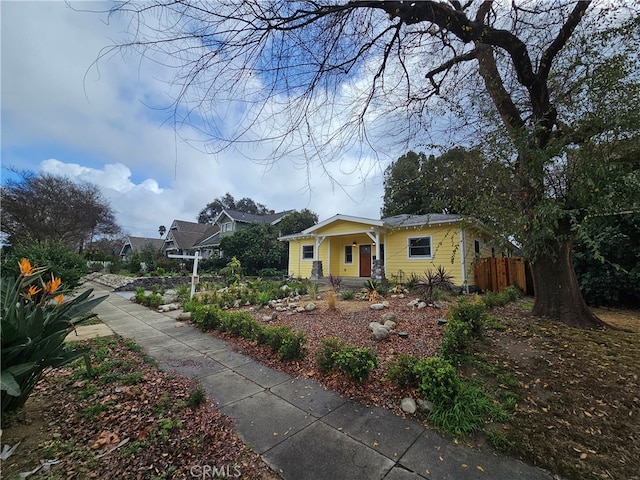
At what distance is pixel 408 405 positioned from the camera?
2.64 metres

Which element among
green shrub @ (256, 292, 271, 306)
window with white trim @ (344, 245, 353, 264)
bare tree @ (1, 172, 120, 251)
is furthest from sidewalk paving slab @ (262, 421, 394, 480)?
bare tree @ (1, 172, 120, 251)

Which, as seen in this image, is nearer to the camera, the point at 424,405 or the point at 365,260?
the point at 424,405

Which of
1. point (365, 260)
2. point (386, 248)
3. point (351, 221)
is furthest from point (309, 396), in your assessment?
point (365, 260)

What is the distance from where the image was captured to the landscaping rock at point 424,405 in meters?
2.58

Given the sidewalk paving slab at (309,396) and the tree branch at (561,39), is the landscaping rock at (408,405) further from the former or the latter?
the tree branch at (561,39)

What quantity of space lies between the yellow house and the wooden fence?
1.31ft

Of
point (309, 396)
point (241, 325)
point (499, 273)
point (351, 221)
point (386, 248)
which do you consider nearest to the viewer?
point (309, 396)

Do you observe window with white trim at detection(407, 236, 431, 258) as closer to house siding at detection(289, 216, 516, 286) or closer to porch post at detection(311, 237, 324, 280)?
house siding at detection(289, 216, 516, 286)

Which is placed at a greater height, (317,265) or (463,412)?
(317,265)

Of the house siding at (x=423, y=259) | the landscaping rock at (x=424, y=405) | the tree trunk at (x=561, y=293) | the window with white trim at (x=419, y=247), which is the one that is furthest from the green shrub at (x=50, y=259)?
the window with white trim at (x=419, y=247)

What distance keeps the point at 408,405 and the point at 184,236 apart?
35945 mm

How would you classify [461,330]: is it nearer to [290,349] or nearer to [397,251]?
[290,349]

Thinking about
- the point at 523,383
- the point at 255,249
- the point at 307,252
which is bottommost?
the point at 523,383

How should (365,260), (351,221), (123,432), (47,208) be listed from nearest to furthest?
1. (123,432)
2. (351,221)
3. (365,260)
4. (47,208)
